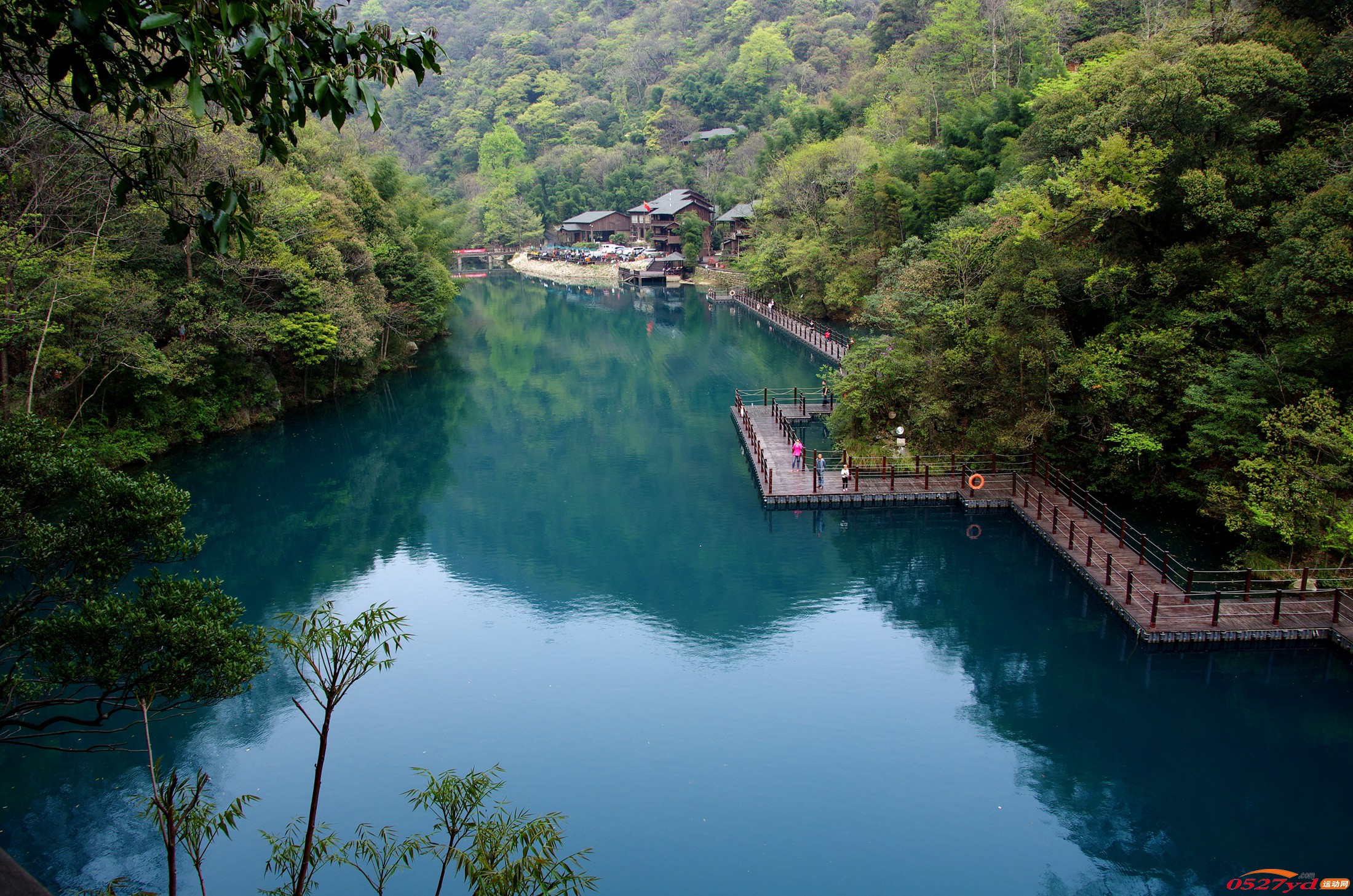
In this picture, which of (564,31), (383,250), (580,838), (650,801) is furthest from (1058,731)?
(564,31)

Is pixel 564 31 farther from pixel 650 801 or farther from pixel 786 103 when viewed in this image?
pixel 650 801

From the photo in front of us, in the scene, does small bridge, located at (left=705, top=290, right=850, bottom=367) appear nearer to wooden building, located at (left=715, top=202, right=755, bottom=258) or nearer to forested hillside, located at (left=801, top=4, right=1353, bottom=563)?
wooden building, located at (left=715, top=202, right=755, bottom=258)

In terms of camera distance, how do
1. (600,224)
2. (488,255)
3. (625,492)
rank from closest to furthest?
(625,492), (600,224), (488,255)

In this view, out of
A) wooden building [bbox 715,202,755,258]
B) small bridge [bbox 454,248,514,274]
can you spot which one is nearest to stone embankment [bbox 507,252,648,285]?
small bridge [bbox 454,248,514,274]

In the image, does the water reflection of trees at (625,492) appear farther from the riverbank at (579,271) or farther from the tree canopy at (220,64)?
the riverbank at (579,271)

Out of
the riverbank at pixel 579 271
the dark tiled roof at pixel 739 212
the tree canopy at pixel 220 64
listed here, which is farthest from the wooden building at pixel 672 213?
the tree canopy at pixel 220 64

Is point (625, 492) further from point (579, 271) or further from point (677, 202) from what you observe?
point (579, 271)

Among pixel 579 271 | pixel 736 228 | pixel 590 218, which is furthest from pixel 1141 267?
pixel 590 218
